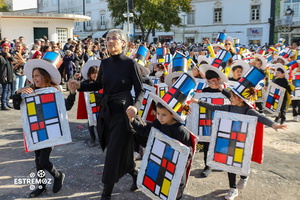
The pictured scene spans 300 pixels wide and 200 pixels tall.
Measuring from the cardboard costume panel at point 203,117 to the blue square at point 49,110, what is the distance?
2166mm

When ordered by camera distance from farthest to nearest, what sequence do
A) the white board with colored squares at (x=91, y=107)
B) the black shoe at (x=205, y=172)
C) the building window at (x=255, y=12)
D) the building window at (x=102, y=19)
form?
the building window at (x=102, y=19), the building window at (x=255, y=12), the white board with colored squares at (x=91, y=107), the black shoe at (x=205, y=172)

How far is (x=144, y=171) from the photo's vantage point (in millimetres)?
3420

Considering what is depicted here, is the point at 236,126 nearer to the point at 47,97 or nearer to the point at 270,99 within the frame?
the point at 47,97

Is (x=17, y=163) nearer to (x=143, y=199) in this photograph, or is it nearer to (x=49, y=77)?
(x=49, y=77)

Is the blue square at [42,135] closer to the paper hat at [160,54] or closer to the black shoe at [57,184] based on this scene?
the black shoe at [57,184]

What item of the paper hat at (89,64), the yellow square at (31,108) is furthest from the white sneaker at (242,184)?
the paper hat at (89,64)

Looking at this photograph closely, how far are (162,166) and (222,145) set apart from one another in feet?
3.39

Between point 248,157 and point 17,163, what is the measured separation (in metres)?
3.77

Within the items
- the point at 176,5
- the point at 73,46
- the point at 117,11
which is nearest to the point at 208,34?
the point at 176,5

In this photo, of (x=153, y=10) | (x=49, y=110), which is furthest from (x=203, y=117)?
(x=153, y=10)

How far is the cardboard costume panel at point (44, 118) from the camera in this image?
382 cm

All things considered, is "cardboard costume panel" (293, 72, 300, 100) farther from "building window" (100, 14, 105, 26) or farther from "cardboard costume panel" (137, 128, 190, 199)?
"building window" (100, 14, 105, 26)

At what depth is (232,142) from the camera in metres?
3.85

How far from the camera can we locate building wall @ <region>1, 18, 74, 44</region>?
18875 mm
